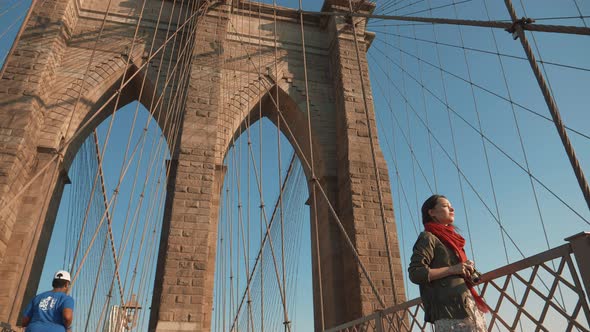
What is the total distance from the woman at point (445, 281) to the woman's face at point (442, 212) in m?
0.06

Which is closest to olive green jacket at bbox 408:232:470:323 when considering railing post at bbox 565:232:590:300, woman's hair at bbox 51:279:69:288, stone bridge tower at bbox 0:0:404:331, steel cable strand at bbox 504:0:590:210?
railing post at bbox 565:232:590:300

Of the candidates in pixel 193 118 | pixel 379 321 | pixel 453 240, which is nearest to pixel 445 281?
pixel 453 240

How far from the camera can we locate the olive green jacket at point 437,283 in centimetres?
143

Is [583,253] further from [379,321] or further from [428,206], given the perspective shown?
[379,321]

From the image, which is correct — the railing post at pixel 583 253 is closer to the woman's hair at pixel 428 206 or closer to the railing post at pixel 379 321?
the woman's hair at pixel 428 206

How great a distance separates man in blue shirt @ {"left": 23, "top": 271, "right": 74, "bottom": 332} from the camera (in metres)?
2.55

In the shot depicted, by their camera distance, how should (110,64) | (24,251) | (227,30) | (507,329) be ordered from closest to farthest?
(507,329)
(24,251)
(110,64)
(227,30)

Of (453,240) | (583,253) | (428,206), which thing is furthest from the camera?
(428,206)

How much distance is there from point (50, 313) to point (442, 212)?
2.43 m

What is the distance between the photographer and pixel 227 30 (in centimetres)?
872

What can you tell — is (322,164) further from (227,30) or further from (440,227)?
(440,227)

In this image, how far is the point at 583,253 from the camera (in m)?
1.34

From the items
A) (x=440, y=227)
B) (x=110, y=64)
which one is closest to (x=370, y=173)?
(x=110, y=64)

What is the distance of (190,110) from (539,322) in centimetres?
658
